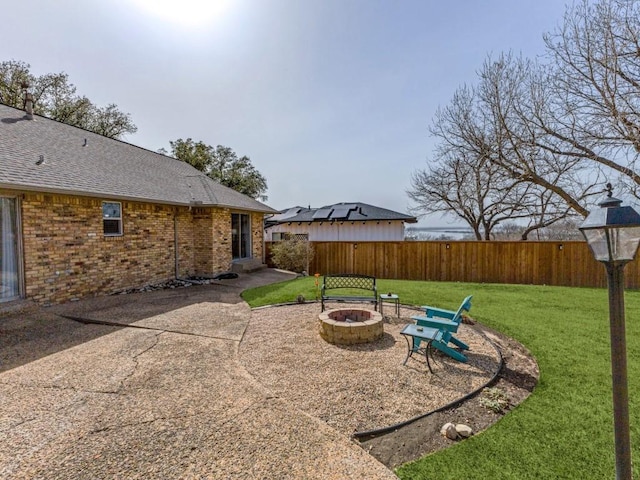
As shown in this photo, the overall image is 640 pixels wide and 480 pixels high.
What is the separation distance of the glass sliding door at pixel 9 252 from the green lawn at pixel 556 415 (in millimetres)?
8930

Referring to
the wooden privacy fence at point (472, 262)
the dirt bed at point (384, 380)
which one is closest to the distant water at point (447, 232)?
the wooden privacy fence at point (472, 262)

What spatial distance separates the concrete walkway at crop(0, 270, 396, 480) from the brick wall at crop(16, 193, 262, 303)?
7.18 feet

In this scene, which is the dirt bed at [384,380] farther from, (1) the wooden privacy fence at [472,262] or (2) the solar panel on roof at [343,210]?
(2) the solar panel on roof at [343,210]

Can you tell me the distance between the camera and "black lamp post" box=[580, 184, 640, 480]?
76.4 inches

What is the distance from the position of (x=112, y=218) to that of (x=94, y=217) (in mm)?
592

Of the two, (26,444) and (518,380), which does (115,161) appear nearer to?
(26,444)

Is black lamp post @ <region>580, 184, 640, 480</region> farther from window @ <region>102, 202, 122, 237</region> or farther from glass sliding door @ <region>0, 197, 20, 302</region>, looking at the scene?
window @ <region>102, 202, 122, 237</region>

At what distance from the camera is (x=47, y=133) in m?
10.3

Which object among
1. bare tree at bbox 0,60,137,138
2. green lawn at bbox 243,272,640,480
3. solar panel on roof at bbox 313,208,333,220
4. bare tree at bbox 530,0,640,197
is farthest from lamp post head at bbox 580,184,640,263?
bare tree at bbox 0,60,137,138

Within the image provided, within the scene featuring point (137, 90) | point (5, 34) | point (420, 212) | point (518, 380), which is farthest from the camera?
point (420, 212)

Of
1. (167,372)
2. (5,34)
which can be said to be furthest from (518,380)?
(5,34)

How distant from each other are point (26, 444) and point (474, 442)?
13.3 ft

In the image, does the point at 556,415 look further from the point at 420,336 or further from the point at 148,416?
the point at 148,416

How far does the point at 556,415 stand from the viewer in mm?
3398
